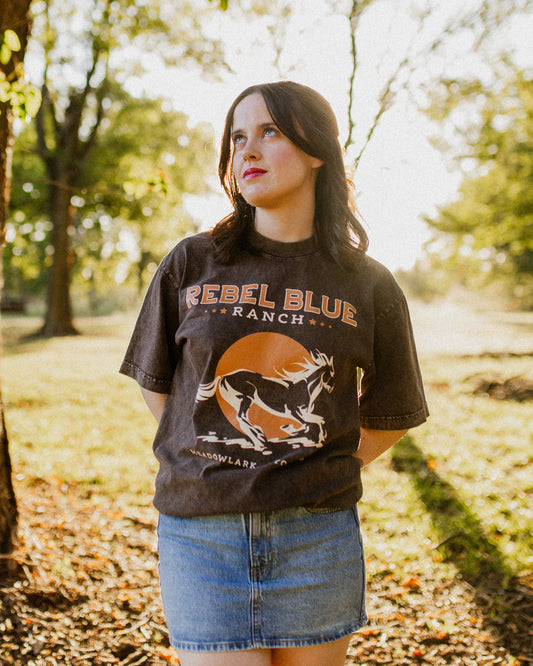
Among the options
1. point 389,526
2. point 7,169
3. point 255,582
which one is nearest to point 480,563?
point 389,526

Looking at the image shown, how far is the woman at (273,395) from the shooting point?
5.30ft

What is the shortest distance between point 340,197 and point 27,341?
18683mm

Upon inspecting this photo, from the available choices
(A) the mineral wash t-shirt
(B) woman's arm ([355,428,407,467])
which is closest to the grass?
(B) woman's arm ([355,428,407,467])

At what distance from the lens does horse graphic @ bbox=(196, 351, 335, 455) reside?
1656 mm

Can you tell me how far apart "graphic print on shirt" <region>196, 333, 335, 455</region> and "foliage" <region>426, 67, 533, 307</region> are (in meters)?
8.23

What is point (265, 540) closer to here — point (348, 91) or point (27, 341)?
point (348, 91)

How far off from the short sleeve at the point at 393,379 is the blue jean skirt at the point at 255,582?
47 centimetres

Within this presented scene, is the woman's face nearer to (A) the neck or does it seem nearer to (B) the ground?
(A) the neck

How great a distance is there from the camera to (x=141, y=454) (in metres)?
6.32

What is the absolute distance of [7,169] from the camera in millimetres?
3135

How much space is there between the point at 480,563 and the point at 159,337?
10.6ft

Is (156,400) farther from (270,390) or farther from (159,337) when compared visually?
(270,390)

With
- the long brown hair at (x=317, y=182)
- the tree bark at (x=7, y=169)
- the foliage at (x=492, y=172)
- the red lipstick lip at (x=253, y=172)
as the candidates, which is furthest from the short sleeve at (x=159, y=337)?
the foliage at (x=492, y=172)

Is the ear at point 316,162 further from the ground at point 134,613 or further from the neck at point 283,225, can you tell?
the ground at point 134,613
